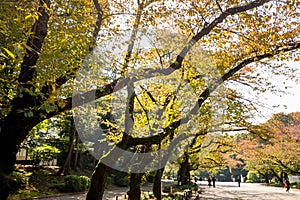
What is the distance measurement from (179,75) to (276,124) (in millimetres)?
5773

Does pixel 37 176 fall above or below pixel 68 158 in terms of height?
below

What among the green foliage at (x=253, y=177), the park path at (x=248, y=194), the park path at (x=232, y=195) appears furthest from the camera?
the green foliage at (x=253, y=177)

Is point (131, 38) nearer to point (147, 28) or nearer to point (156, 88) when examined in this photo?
point (147, 28)

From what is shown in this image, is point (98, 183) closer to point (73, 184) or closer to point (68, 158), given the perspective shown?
point (73, 184)

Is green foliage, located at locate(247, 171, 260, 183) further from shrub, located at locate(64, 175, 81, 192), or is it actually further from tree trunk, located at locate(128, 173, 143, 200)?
tree trunk, located at locate(128, 173, 143, 200)

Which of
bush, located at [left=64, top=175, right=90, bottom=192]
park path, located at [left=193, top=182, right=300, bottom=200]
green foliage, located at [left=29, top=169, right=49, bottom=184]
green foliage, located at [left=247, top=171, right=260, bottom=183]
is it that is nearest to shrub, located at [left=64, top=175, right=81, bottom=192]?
bush, located at [left=64, top=175, right=90, bottom=192]

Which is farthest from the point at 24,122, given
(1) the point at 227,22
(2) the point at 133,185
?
(2) the point at 133,185

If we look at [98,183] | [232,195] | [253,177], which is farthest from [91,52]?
[253,177]

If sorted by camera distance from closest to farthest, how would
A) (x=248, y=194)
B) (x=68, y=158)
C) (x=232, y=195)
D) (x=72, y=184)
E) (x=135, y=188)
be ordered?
(x=135, y=188), (x=72, y=184), (x=68, y=158), (x=232, y=195), (x=248, y=194)

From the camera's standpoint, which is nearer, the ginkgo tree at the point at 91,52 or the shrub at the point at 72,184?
the ginkgo tree at the point at 91,52

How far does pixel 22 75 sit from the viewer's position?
Result: 5793mm

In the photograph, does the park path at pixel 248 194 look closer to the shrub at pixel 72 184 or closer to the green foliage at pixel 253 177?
the shrub at pixel 72 184

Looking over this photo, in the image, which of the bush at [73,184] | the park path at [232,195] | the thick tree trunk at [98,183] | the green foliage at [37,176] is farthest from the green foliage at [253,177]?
the thick tree trunk at [98,183]

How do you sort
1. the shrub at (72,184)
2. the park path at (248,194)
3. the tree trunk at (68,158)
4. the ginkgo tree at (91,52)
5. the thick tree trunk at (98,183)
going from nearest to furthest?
the ginkgo tree at (91,52)
the thick tree trunk at (98,183)
the shrub at (72,184)
the park path at (248,194)
the tree trunk at (68,158)
